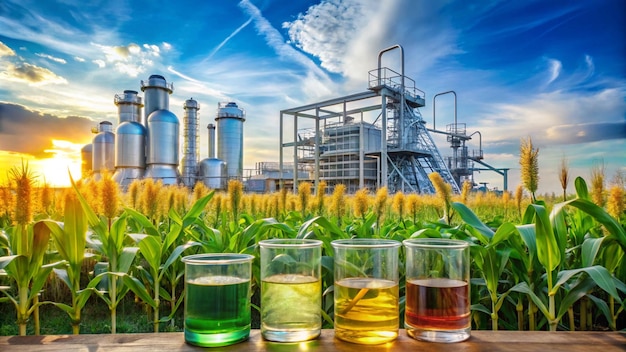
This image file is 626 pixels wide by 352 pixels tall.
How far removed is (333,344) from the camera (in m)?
0.74

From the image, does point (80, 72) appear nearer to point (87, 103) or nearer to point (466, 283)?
point (87, 103)

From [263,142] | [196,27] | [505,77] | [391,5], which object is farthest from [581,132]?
[196,27]

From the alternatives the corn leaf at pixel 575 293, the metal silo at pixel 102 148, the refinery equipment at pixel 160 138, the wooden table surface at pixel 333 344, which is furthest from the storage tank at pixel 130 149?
the corn leaf at pixel 575 293

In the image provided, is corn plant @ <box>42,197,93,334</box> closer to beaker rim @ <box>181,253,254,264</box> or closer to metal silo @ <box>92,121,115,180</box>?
beaker rim @ <box>181,253,254,264</box>

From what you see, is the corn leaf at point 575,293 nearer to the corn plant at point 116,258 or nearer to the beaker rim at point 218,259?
the beaker rim at point 218,259

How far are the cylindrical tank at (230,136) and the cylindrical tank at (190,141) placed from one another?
880 millimetres

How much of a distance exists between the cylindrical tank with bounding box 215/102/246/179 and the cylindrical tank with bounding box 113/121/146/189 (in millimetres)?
3312

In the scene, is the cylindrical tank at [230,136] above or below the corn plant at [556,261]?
above

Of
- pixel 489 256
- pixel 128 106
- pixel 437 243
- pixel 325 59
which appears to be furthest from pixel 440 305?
pixel 128 106

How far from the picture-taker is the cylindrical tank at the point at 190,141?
13.4 meters

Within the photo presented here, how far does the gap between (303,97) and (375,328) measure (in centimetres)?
121

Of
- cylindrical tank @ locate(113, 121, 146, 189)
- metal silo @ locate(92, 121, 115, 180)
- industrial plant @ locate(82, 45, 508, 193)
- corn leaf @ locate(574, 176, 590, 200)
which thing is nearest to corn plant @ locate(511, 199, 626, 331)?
corn leaf @ locate(574, 176, 590, 200)

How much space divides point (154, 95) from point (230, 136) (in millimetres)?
3233

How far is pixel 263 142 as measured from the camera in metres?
1.91
